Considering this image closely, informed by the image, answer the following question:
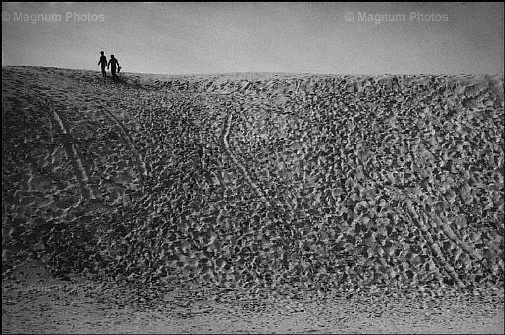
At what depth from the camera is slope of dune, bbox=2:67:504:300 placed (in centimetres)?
1141

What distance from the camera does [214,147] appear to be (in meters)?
15.4

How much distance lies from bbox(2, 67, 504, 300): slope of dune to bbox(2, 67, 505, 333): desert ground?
0.05m

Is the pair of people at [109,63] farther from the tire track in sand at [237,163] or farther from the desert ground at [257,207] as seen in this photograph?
the tire track in sand at [237,163]

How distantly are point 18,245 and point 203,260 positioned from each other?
15.2 feet

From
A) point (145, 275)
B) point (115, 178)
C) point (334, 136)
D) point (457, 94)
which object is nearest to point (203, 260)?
point (145, 275)

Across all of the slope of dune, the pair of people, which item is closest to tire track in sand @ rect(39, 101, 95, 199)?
the slope of dune

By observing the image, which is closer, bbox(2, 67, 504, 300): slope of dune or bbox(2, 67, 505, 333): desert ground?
bbox(2, 67, 505, 333): desert ground

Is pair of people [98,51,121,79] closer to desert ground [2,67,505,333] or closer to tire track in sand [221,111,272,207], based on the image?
desert ground [2,67,505,333]

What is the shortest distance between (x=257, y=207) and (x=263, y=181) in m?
1.20

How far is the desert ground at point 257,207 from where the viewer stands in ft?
32.2

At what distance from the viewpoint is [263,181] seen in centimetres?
1404

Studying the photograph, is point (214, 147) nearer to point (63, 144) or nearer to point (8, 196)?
point (63, 144)

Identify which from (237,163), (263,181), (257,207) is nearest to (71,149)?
(237,163)

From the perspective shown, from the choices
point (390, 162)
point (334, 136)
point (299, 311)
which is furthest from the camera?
point (334, 136)
